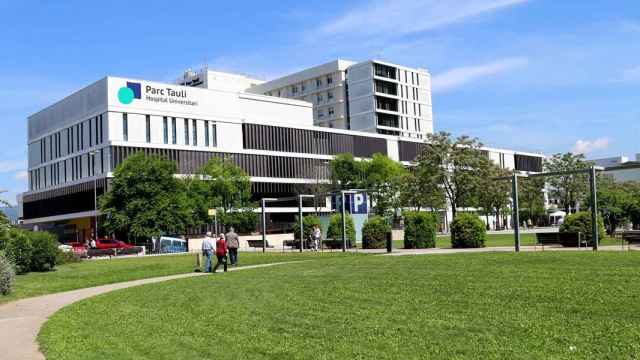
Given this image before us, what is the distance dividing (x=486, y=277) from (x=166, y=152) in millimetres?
70187

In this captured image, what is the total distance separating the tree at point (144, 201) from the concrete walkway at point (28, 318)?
3253 cm

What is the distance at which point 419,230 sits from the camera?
35969 mm

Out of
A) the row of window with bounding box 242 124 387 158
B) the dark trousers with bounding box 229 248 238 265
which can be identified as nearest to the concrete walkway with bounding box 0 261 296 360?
the dark trousers with bounding box 229 248 238 265

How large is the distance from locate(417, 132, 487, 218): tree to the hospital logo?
3518 centimetres

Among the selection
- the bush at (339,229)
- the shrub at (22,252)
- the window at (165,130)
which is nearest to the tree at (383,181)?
the window at (165,130)

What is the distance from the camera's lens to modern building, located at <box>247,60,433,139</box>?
125 metres

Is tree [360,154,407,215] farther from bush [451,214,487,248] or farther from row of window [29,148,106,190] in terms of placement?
bush [451,214,487,248]

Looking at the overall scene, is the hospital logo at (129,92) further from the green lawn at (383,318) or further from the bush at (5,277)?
the green lawn at (383,318)

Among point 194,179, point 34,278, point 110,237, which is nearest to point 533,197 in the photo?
point 194,179

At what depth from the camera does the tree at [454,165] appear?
219ft

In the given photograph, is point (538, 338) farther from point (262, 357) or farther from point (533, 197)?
point (533, 197)

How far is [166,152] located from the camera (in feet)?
268

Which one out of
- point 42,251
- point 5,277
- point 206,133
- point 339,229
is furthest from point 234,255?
point 206,133

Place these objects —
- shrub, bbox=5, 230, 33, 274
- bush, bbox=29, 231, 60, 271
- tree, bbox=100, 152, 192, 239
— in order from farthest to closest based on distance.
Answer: tree, bbox=100, 152, 192, 239
bush, bbox=29, 231, 60, 271
shrub, bbox=5, 230, 33, 274
